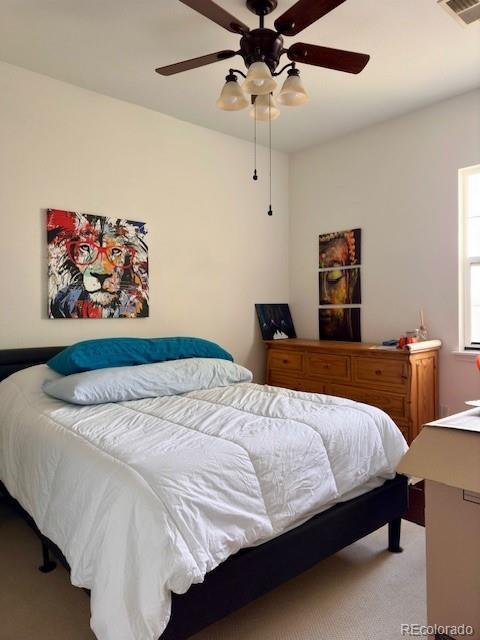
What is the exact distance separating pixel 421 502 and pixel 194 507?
1.96 m

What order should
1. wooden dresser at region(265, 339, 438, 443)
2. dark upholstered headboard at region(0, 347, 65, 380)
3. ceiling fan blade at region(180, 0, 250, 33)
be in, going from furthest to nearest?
wooden dresser at region(265, 339, 438, 443) → dark upholstered headboard at region(0, 347, 65, 380) → ceiling fan blade at region(180, 0, 250, 33)

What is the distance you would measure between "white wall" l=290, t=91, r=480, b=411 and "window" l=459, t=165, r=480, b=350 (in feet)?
0.29

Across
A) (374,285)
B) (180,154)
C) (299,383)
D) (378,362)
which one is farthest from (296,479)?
(180,154)

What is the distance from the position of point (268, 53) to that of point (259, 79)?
0.23m

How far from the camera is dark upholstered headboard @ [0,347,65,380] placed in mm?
2748

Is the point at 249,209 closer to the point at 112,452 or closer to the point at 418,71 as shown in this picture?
the point at 418,71

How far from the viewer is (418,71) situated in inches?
117

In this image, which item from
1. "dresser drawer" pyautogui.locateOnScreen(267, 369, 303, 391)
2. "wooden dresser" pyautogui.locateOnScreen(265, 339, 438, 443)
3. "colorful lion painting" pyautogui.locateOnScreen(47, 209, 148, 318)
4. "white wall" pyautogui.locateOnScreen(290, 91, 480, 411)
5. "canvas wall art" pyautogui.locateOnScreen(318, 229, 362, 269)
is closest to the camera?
"colorful lion painting" pyautogui.locateOnScreen(47, 209, 148, 318)

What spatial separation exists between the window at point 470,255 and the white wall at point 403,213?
89 mm

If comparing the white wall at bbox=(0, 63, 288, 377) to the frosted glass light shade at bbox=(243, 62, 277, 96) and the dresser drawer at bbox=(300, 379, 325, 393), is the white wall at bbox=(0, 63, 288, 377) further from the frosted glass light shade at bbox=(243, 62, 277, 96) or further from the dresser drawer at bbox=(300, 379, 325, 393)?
the frosted glass light shade at bbox=(243, 62, 277, 96)

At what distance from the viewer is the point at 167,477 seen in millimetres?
1378

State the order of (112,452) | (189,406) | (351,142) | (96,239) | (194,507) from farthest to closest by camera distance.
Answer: (351,142), (96,239), (189,406), (112,452), (194,507)

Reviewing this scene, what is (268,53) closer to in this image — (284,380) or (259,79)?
(259,79)

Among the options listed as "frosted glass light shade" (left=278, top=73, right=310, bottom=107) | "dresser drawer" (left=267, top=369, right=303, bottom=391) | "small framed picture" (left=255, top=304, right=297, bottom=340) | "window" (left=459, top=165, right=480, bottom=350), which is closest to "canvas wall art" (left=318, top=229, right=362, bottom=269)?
"small framed picture" (left=255, top=304, right=297, bottom=340)
